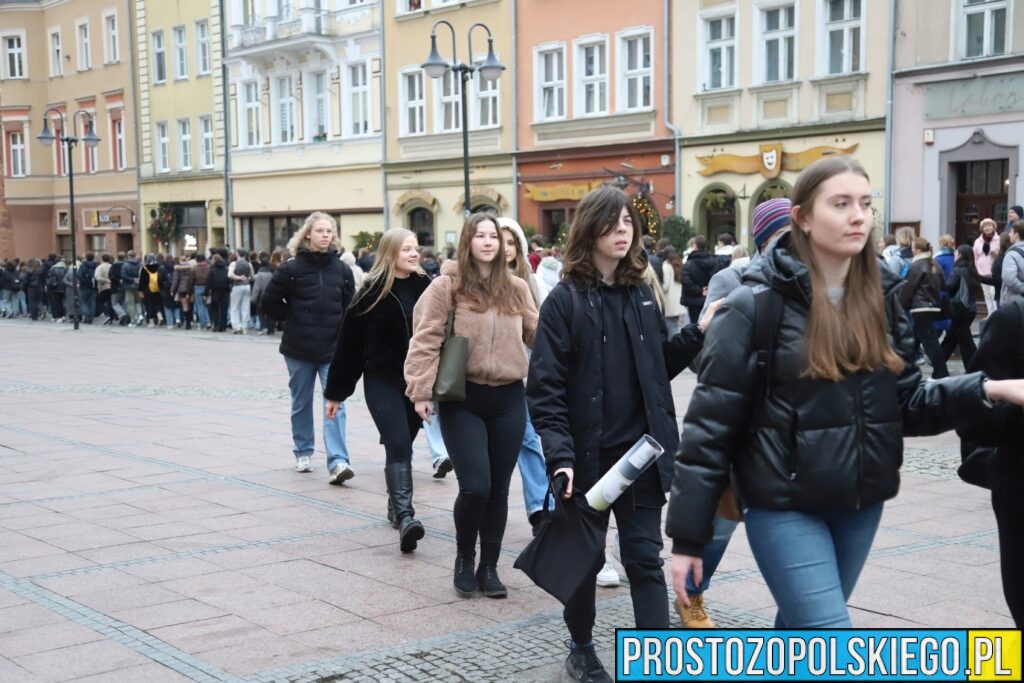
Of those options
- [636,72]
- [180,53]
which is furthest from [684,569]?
[180,53]

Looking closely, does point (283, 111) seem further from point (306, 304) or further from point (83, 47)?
point (306, 304)

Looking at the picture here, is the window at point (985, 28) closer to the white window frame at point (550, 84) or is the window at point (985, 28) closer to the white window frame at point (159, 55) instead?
the white window frame at point (550, 84)


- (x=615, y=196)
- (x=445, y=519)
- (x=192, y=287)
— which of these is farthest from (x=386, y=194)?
(x=615, y=196)

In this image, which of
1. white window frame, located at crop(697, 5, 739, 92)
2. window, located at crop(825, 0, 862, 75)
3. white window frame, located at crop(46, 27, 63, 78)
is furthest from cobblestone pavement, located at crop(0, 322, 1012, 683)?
white window frame, located at crop(46, 27, 63, 78)

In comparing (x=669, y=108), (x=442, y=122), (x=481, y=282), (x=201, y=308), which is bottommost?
(x=201, y=308)

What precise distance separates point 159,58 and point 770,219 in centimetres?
4219

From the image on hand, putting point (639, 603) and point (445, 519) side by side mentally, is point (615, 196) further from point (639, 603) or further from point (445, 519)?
point (445, 519)

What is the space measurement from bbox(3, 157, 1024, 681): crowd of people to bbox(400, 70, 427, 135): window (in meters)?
26.2

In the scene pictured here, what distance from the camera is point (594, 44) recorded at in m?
28.2

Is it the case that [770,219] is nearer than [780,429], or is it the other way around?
[780,429]

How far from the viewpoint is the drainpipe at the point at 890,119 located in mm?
22188

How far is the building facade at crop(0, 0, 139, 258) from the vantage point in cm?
4641

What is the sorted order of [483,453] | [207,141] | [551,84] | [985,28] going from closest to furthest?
1. [483,453]
2. [985,28]
3. [551,84]
4. [207,141]

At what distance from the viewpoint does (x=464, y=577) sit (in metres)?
5.96
